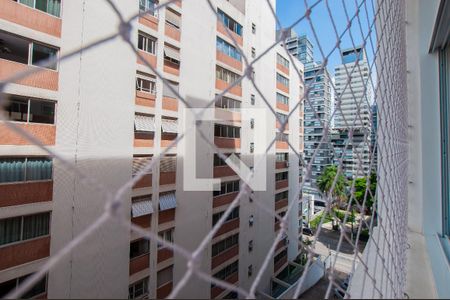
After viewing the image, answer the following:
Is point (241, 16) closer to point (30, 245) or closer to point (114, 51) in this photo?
point (114, 51)

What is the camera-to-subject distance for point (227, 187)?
4160 mm

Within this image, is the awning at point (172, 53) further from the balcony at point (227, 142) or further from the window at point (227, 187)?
the window at point (227, 187)

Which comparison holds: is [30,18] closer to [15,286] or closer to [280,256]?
[15,286]

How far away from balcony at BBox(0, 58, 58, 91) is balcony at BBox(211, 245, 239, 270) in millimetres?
3070

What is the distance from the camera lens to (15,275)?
2010 mm

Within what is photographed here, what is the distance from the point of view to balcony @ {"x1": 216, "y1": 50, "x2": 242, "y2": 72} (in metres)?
4.10

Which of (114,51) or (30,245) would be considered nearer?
(30,245)

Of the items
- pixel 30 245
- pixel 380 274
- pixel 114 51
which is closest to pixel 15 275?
pixel 30 245

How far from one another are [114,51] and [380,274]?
116 inches

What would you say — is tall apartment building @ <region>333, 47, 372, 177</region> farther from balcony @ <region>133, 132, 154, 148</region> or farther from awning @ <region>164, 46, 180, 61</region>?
awning @ <region>164, 46, 180, 61</region>

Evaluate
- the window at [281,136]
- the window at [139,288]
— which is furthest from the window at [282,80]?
the window at [281,136]

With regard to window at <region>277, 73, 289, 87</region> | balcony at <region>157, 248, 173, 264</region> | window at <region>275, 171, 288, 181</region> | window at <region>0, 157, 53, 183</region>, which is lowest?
balcony at <region>157, 248, 173, 264</region>

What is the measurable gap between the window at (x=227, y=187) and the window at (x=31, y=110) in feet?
8.00

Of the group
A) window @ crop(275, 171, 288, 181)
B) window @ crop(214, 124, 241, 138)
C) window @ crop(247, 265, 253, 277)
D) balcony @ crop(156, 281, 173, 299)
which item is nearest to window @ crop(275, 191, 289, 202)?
window @ crop(275, 171, 288, 181)
